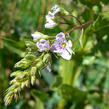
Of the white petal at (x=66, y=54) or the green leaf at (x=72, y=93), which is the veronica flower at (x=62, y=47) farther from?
the green leaf at (x=72, y=93)

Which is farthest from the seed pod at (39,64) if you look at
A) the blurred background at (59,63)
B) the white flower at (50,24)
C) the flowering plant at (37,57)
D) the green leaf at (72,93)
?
the green leaf at (72,93)

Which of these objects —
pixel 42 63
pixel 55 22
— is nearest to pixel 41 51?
pixel 42 63

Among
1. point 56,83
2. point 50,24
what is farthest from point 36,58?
point 56,83

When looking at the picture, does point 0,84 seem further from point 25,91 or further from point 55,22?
point 55,22

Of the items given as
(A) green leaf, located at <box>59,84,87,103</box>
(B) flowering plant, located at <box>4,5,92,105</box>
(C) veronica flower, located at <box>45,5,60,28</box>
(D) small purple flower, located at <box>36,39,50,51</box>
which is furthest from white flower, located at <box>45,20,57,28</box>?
(A) green leaf, located at <box>59,84,87,103</box>

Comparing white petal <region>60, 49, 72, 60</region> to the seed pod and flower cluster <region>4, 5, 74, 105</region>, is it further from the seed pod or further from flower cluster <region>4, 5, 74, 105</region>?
the seed pod

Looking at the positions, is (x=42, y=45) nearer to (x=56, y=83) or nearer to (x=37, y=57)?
(x=37, y=57)
